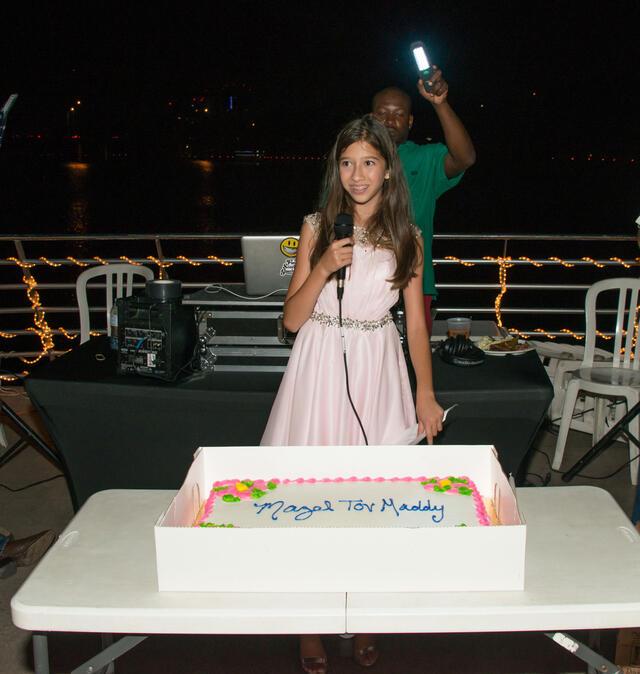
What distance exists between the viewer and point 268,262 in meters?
2.59

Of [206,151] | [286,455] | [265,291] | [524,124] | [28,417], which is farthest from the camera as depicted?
[206,151]

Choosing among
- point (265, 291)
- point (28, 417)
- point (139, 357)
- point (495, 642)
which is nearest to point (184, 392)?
point (139, 357)

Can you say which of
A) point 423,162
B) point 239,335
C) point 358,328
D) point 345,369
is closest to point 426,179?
point 423,162

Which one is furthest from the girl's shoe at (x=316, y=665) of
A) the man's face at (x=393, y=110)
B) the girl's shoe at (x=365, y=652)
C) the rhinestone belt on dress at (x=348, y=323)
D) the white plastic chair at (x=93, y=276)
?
the white plastic chair at (x=93, y=276)

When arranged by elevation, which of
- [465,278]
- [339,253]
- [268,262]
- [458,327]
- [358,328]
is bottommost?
[465,278]

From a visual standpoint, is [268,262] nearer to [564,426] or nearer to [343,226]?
[343,226]

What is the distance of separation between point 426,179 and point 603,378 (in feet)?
4.36

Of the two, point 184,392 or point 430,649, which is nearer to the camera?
point 430,649

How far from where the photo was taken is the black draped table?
2449mm

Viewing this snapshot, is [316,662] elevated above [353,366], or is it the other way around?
[353,366]

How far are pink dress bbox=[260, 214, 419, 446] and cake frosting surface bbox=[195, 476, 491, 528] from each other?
2.04ft

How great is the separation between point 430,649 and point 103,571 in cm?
128

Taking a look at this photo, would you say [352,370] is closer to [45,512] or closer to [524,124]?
[45,512]

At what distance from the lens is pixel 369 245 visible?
79.5 inches
